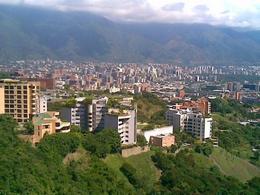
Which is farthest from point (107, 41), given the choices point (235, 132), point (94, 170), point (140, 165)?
point (94, 170)

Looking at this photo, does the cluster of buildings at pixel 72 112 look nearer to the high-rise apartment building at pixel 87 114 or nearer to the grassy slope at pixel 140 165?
the high-rise apartment building at pixel 87 114

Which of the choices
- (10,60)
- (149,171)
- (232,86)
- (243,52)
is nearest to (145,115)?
(149,171)

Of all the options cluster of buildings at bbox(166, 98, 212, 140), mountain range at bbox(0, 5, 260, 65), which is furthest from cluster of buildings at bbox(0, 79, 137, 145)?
mountain range at bbox(0, 5, 260, 65)

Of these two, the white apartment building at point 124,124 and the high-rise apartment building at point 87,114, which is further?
the high-rise apartment building at point 87,114

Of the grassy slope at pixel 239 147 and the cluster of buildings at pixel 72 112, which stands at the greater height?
the cluster of buildings at pixel 72 112

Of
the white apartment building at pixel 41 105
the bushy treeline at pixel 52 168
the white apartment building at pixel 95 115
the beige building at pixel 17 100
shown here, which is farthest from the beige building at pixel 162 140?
the beige building at pixel 17 100

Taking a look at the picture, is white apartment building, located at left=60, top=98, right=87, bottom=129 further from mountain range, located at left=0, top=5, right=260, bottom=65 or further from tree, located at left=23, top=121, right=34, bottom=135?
mountain range, located at left=0, top=5, right=260, bottom=65
